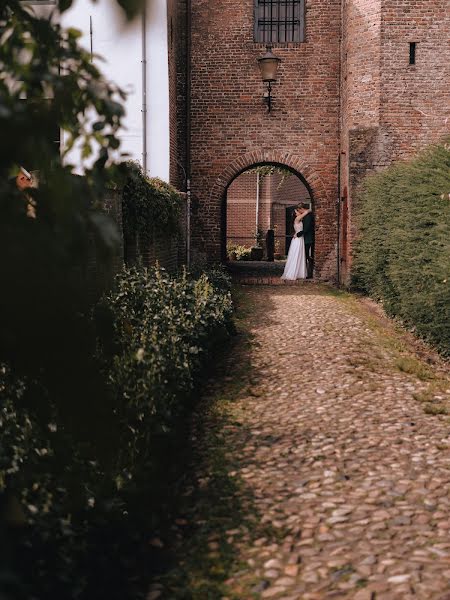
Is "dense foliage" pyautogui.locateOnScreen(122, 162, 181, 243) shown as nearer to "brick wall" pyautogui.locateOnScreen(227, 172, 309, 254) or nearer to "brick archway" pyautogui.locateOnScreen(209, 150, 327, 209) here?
"brick archway" pyautogui.locateOnScreen(209, 150, 327, 209)

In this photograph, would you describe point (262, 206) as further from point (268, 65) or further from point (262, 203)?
point (268, 65)

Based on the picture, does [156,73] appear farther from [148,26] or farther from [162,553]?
[148,26]

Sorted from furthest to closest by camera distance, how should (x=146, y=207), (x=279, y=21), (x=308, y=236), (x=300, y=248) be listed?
(x=308, y=236) → (x=300, y=248) → (x=279, y=21) → (x=146, y=207)

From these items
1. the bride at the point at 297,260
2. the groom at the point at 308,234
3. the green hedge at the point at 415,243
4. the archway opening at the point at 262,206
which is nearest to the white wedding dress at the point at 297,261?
the bride at the point at 297,260

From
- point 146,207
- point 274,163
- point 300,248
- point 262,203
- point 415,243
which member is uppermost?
point 274,163

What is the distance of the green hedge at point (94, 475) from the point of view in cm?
101

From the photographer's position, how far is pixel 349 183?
14578 millimetres

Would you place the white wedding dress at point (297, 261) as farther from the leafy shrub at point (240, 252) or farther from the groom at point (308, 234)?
the leafy shrub at point (240, 252)

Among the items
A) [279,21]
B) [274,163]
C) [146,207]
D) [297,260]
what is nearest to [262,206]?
[274,163]

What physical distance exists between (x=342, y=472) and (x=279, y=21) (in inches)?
535

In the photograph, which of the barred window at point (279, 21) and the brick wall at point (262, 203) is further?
the brick wall at point (262, 203)

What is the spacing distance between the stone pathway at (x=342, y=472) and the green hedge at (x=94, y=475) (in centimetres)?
51

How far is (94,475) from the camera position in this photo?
3.39 m

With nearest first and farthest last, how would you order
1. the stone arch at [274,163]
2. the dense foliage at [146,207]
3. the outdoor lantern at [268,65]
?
1. the dense foliage at [146,207]
2. the outdoor lantern at [268,65]
3. the stone arch at [274,163]
